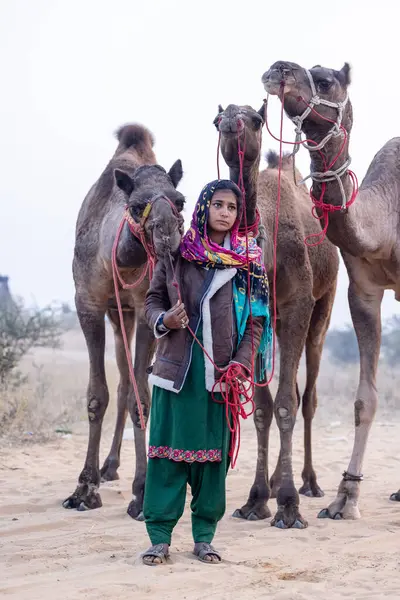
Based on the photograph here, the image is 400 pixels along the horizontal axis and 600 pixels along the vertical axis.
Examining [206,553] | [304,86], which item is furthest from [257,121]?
[206,553]

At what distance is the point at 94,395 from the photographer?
6672 millimetres

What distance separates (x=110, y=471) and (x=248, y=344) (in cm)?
366

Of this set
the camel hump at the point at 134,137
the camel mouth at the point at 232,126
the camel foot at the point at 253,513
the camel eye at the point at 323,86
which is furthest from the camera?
the camel hump at the point at 134,137

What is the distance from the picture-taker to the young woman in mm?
4434

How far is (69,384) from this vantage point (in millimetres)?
15648

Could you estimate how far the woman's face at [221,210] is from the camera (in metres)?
4.57

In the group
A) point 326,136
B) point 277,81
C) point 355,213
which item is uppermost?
point 277,81

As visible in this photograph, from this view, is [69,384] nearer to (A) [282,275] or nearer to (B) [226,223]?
(A) [282,275]

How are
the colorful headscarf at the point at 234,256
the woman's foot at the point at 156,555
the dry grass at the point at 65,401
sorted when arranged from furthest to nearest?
1. the dry grass at the point at 65,401
2. the colorful headscarf at the point at 234,256
3. the woman's foot at the point at 156,555

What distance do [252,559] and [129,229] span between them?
2286mm

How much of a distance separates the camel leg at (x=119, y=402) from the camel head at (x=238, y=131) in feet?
9.19

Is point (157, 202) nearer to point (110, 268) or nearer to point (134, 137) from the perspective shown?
point (110, 268)

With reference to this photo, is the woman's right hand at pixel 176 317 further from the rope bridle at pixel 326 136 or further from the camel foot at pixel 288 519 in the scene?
the camel foot at pixel 288 519

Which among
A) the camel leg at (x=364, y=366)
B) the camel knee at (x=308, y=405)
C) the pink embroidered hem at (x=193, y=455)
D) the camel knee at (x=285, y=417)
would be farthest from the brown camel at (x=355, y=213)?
the pink embroidered hem at (x=193, y=455)
